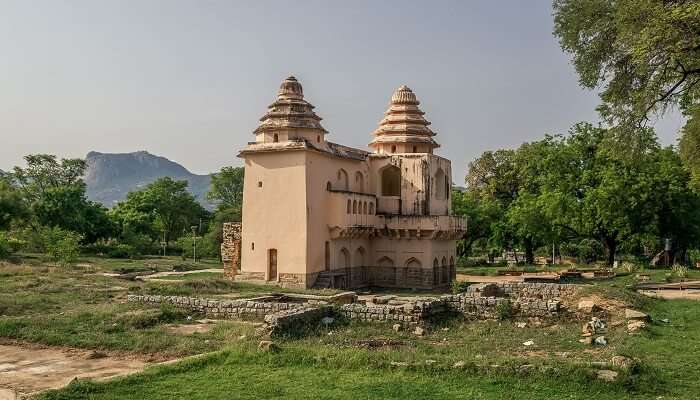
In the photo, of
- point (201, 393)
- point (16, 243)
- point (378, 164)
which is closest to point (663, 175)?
point (378, 164)

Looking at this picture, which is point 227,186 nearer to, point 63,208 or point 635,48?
point 63,208

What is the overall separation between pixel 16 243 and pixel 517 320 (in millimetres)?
39017

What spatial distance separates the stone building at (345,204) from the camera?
→ 3008 centimetres

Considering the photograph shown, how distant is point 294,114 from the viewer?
31.2 m

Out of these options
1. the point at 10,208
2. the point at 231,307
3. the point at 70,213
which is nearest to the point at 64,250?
the point at 10,208

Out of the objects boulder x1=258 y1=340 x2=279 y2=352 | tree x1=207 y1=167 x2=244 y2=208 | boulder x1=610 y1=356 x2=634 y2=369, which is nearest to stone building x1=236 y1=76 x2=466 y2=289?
boulder x1=258 y1=340 x2=279 y2=352

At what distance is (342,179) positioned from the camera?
3319 cm

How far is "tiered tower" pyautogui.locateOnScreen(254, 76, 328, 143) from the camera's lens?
102ft

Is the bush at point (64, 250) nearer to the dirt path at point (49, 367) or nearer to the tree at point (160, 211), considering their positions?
the tree at point (160, 211)

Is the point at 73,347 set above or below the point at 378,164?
below

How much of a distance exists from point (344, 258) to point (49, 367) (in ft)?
70.2

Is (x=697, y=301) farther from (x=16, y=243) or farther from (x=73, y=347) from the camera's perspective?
(x=16, y=243)

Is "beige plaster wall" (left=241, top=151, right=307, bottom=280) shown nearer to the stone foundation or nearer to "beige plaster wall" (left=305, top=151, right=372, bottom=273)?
"beige plaster wall" (left=305, top=151, right=372, bottom=273)

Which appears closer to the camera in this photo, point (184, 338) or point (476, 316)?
point (184, 338)
